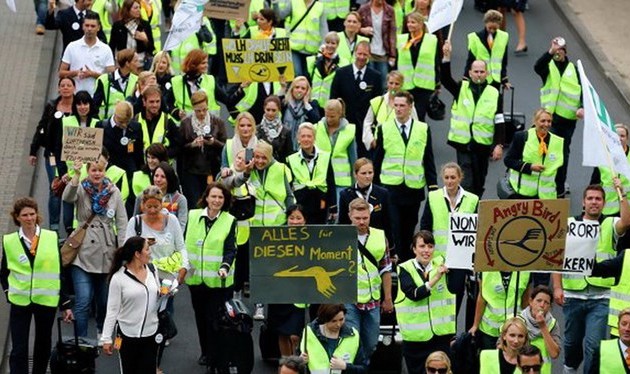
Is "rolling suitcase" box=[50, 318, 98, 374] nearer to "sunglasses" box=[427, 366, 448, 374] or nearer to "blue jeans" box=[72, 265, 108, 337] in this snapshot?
"blue jeans" box=[72, 265, 108, 337]

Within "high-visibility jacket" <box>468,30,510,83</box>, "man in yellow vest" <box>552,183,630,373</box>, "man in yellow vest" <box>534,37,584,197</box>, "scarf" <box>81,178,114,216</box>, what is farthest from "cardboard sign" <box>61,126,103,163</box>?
"high-visibility jacket" <box>468,30,510,83</box>

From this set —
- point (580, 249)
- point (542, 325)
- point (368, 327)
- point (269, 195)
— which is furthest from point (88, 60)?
point (542, 325)

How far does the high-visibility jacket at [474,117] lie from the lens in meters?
22.9

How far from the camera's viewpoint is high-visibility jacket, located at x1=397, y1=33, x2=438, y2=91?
2469 centimetres

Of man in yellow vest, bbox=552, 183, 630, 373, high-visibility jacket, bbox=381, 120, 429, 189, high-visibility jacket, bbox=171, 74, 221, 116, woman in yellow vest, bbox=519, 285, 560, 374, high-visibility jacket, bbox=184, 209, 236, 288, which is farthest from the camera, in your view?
high-visibility jacket, bbox=171, 74, 221, 116

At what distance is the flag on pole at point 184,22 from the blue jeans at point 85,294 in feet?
14.5

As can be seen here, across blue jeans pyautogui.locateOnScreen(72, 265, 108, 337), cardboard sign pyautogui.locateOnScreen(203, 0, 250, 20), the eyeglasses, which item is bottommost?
the eyeglasses

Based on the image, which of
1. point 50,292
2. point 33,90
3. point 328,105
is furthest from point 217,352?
point 33,90

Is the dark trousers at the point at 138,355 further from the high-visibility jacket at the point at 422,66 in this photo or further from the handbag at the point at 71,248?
the high-visibility jacket at the point at 422,66

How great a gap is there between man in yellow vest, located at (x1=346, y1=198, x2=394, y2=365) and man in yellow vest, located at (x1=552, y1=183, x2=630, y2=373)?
159cm

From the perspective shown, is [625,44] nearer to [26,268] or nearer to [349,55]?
[349,55]

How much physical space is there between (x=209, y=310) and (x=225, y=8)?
23.1 ft

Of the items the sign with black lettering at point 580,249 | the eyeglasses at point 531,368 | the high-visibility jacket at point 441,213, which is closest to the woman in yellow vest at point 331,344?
the eyeglasses at point 531,368

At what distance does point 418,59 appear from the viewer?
24.7 m
